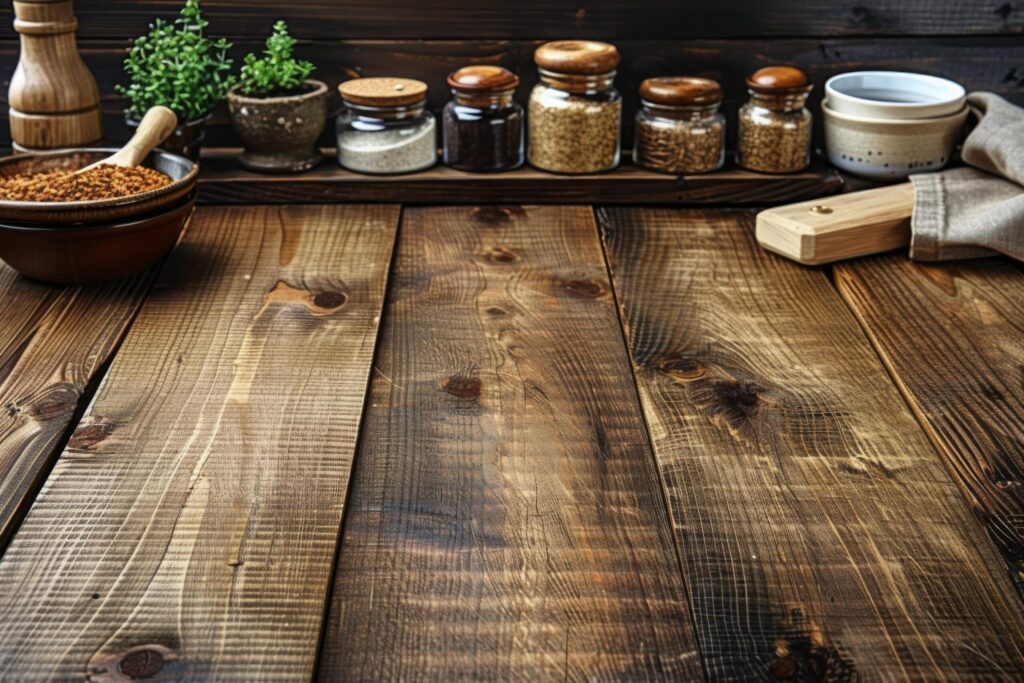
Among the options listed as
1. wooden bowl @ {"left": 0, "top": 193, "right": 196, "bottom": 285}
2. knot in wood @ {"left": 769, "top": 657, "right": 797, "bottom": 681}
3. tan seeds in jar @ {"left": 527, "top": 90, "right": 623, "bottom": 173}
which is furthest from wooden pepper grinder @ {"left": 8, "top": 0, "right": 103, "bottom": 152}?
knot in wood @ {"left": 769, "top": 657, "right": 797, "bottom": 681}

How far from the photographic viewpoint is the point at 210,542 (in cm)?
81

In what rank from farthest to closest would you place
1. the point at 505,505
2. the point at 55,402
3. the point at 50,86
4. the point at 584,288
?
the point at 50,86
the point at 584,288
the point at 55,402
the point at 505,505

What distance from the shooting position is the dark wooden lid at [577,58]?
4.76ft

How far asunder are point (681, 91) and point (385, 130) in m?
0.38

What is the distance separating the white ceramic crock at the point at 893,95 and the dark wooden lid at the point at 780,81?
63 mm

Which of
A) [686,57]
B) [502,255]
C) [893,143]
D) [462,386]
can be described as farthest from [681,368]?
[686,57]

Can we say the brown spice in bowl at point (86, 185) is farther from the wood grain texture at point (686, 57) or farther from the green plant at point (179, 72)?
the wood grain texture at point (686, 57)

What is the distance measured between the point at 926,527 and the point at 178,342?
692mm

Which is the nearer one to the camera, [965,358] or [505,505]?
[505,505]

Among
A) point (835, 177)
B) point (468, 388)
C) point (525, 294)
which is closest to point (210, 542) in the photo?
point (468, 388)

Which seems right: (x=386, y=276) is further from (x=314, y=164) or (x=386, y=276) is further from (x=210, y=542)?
(x=210, y=542)

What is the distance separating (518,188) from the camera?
1509 millimetres

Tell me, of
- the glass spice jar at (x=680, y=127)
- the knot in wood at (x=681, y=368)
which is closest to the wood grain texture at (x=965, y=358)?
the knot in wood at (x=681, y=368)

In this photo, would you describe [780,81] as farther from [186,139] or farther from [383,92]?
[186,139]
